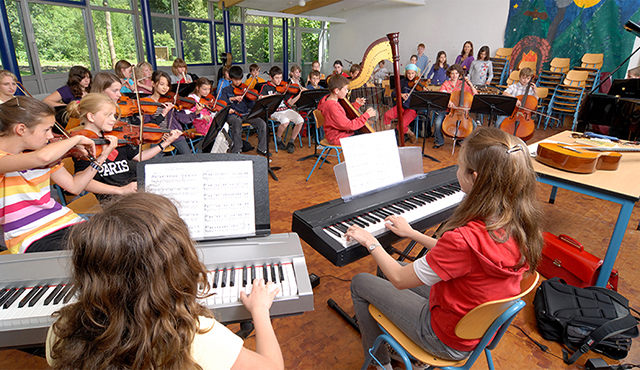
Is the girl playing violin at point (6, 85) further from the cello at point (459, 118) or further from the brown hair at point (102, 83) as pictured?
the cello at point (459, 118)

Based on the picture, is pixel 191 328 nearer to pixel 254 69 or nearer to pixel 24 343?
pixel 24 343

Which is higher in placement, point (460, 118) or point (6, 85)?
point (6, 85)

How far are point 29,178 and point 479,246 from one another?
6.36 ft

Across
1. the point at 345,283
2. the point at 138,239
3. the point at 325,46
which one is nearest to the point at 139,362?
the point at 138,239

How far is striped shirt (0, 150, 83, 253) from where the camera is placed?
147cm

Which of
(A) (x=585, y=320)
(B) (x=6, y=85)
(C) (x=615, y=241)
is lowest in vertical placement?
(A) (x=585, y=320)

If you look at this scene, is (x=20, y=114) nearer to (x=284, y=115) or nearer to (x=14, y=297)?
(x=14, y=297)

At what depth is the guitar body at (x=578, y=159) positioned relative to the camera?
214 cm

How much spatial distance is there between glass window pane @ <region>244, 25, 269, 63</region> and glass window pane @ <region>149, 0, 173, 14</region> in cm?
282

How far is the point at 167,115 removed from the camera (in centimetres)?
408

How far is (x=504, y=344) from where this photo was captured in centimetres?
183

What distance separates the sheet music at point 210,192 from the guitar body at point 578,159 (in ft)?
6.92

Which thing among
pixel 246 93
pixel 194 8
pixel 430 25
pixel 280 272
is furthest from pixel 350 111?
pixel 194 8

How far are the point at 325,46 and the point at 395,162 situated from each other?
47.1 feet
